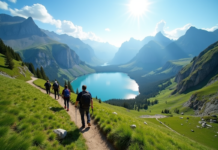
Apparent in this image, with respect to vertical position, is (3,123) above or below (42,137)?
above

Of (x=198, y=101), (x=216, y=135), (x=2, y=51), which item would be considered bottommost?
(x=216, y=135)

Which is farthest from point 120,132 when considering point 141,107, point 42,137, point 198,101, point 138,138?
point 141,107

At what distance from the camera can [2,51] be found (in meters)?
64.8

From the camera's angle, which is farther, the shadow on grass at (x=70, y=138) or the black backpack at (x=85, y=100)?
the black backpack at (x=85, y=100)

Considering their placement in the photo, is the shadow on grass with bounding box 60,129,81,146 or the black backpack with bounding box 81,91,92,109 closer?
the shadow on grass with bounding box 60,129,81,146

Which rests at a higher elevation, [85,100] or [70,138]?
[85,100]

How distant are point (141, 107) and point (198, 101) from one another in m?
72.3

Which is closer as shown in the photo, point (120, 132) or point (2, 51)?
point (120, 132)

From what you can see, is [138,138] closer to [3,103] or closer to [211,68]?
[3,103]

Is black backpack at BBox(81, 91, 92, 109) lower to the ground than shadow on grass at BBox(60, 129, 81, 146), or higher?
higher

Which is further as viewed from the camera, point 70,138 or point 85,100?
point 85,100

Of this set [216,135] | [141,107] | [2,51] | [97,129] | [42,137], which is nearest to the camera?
[42,137]

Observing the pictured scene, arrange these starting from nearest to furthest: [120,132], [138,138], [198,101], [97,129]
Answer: [138,138] → [120,132] → [97,129] → [198,101]

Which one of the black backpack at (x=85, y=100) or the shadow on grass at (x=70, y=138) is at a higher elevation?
the black backpack at (x=85, y=100)
